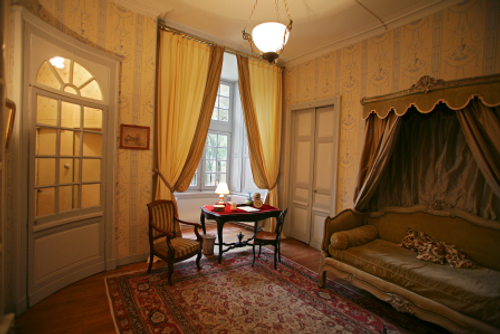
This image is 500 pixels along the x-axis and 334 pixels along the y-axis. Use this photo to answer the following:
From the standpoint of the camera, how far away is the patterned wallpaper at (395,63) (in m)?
2.73

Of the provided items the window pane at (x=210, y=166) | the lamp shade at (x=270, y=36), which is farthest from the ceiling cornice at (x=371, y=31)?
the window pane at (x=210, y=166)

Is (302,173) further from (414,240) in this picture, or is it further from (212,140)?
(212,140)

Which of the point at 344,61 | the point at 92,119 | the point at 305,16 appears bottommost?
the point at 92,119

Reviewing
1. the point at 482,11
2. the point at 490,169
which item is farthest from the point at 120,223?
the point at 482,11

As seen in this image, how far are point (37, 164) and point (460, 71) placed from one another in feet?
15.1

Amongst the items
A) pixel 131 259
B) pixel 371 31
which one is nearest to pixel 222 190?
pixel 131 259

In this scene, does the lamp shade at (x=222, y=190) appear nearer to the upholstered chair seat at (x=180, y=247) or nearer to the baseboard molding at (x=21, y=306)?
the upholstered chair seat at (x=180, y=247)

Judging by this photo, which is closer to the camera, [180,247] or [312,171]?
[180,247]

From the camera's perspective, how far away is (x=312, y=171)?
4.60 metres

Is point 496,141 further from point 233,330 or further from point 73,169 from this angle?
point 73,169

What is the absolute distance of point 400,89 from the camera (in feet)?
11.0

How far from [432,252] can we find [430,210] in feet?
1.83

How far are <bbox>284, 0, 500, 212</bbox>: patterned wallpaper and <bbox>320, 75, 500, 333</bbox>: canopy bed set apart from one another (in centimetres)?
37

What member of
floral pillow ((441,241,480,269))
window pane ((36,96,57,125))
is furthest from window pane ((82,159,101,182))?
floral pillow ((441,241,480,269))
